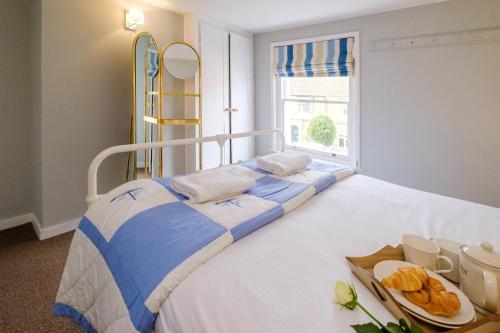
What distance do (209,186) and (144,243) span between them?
1.40ft

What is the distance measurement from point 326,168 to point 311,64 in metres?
1.92

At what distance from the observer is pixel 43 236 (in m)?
2.52

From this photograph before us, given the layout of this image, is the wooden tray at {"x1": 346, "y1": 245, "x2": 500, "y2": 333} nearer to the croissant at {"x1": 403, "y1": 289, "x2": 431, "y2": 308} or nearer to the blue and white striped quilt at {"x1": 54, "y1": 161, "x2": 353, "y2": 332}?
the croissant at {"x1": 403, "y1": 289, "x2": 431, "y2": 308}

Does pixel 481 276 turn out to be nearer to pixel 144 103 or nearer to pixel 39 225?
pixel 144 103

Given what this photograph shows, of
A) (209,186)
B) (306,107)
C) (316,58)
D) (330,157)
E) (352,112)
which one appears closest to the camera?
(209,186)

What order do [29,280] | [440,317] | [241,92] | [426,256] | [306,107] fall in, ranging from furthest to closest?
[241,92] < [306,107] < [29,280] < [426,256] < [440,317]

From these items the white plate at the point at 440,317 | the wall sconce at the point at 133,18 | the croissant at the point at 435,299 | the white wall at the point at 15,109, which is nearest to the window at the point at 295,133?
the wall sconce at the point at 133,18

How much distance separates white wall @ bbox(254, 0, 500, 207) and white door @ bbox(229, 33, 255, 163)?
1110 millimetres

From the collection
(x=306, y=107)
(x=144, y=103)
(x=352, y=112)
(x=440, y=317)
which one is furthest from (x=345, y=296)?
(x=306, y=107)

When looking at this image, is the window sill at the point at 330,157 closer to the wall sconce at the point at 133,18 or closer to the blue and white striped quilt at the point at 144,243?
the blue and white striped quilt at the point at 144,243

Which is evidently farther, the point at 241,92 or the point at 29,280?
the point at 241,92

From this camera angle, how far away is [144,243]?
1.00 m

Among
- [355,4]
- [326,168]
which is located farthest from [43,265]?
[355,4]

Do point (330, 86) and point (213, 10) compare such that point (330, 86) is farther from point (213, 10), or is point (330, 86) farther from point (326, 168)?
point (326, 168)
